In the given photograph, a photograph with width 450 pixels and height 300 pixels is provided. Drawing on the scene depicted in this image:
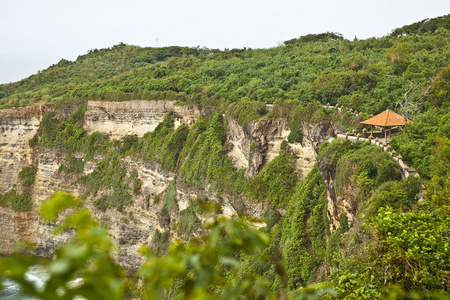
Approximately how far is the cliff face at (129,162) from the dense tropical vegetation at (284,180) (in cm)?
86

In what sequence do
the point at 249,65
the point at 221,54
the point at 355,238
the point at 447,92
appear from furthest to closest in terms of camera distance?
the point at 221,54
the point at 249,65
the point at 447,92
the point at 355,238

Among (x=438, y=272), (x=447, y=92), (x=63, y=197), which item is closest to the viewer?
(x=63, y=197)

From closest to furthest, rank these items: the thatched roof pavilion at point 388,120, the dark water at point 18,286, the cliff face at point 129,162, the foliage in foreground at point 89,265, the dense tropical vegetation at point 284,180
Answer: the dark water at point 18,286
the foliage in foreground at point 89,265
the dense tropical vegetation at point 284,180
the thatched roof pavilion at point 388,120
the cliff face at point 129,162

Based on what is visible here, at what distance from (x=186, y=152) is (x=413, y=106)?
20.3 meters

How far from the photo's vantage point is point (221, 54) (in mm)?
61906

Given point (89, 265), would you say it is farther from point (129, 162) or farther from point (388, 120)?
point (129, 162)

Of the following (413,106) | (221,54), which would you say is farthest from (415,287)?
(221,54)

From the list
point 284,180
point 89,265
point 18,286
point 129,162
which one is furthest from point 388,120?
point 129,162

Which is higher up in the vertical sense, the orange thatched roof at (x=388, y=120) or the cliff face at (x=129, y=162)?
the orange thatched roof at (x=388, y=120)

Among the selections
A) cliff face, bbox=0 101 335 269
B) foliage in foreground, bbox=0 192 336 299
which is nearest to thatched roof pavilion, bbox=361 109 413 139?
cliff face, bbox=0 101 335 269

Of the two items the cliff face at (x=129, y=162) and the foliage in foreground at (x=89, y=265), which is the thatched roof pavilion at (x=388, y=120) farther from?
the foliage in foreground at (x=89, y=265)

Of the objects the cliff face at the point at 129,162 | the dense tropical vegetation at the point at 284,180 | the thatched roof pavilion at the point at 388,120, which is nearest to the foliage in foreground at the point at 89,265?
the dense tropical vegetation at the point at 284,180

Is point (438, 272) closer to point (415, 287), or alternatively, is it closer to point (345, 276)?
point (415, 287)

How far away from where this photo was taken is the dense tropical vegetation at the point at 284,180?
2.58 meters
